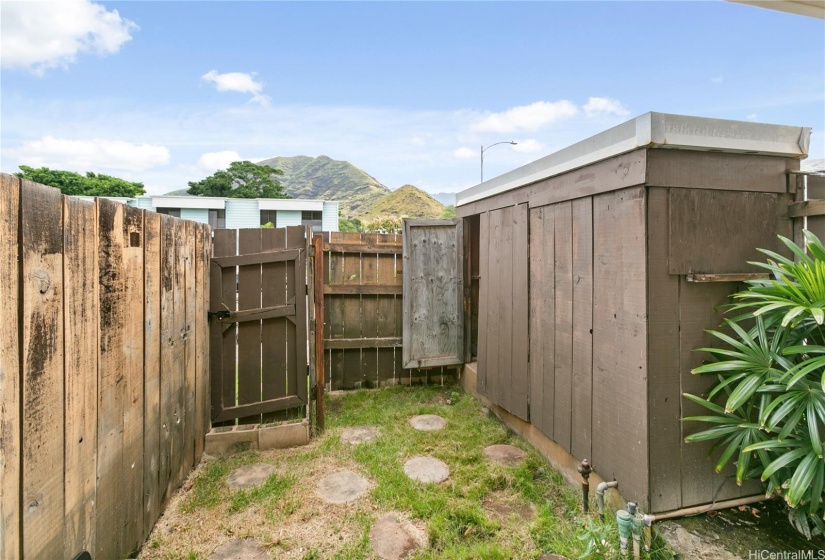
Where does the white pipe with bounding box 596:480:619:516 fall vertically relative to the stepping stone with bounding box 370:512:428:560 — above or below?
above

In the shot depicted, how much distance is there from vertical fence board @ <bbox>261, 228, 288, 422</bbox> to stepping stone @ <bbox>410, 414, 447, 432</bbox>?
3.66 ft

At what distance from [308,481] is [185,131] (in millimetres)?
27231

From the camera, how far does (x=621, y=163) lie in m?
1.76

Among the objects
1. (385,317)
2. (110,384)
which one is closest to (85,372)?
(110,384)

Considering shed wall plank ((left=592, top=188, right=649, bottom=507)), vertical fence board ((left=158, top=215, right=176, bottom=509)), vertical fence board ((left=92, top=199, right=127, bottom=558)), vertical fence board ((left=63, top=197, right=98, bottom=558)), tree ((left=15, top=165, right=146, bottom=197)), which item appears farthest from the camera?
tree ((left=15, top=165, right=146, bottom=197))

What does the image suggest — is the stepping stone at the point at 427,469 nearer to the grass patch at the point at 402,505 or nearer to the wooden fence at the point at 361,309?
the grass patch at the point at 402,505

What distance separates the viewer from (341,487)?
223cm

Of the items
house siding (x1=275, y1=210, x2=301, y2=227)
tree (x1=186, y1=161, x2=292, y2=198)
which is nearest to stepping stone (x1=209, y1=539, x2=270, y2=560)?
house siding (x1=275, y1=210, x2=301, y2=227)

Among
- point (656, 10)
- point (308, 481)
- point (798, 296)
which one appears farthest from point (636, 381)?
point (656, 10)

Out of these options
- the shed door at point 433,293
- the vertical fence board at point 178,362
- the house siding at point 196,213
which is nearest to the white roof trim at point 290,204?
the house siding at point 196,213

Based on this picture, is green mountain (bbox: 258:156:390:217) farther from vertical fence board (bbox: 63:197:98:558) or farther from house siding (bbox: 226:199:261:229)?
vertical fence board (bbox: 63:197:98:558)

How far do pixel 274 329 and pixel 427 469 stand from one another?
1.56 metres

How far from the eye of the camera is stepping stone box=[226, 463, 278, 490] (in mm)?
2264

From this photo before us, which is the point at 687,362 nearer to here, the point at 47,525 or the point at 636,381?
the point at 636,381
